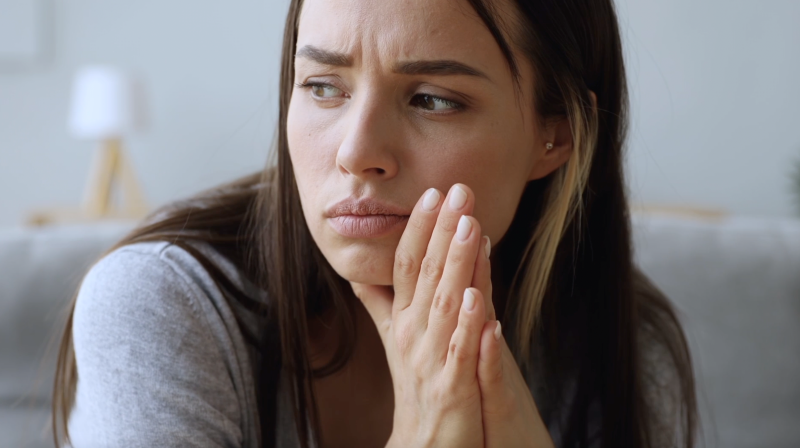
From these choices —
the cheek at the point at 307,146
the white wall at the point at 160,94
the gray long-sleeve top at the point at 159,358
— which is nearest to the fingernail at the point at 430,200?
the cheek at the point at 307,146

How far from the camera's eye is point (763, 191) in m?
3.48

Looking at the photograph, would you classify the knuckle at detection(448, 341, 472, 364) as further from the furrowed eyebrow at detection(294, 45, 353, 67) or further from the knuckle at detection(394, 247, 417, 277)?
the furrowed eyebrow at detection(294, 45, 353, 67)

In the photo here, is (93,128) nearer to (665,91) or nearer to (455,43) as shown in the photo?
(665,91)

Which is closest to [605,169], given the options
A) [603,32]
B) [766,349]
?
[603,32]

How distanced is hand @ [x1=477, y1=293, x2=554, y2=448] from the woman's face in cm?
14

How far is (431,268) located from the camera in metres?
0.88

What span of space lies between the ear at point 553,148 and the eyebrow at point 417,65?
0.58 feet

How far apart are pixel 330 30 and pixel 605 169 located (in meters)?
0.48

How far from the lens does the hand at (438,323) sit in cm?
85

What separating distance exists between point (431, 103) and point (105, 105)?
2781 mm

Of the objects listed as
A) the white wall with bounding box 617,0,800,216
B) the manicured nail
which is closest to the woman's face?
the manicured nail

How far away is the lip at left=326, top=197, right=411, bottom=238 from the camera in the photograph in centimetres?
87

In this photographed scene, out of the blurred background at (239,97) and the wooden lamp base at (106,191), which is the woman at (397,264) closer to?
the blurred background at (239,97)

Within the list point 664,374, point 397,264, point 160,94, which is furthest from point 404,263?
point 160,94
